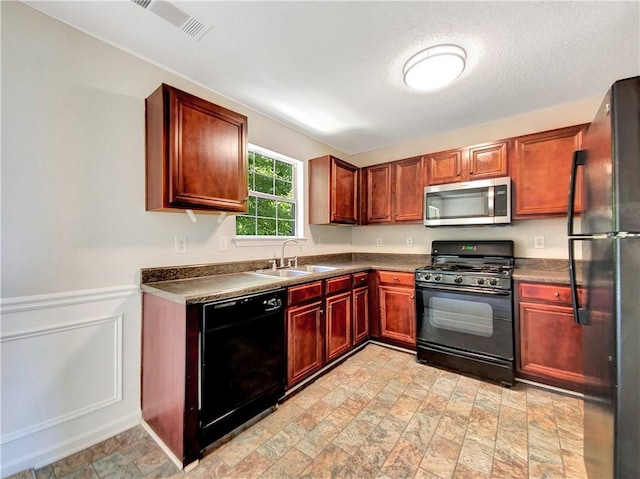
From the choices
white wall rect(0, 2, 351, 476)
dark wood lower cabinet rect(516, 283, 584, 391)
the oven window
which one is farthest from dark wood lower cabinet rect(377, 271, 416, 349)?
white wall rect(0, 2, 351, 476)

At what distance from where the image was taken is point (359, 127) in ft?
10.2

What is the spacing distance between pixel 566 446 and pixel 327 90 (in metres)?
2.96

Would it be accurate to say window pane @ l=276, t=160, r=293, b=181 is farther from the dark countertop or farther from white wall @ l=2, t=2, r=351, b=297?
white wall @ l=2, t=2, r=351, b=297

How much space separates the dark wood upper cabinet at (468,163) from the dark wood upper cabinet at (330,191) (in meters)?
0.96

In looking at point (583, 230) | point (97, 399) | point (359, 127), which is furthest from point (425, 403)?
point (359, 127)

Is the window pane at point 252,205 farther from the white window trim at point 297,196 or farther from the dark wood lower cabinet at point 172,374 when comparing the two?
the dark wood lower cabinet at point 172,374

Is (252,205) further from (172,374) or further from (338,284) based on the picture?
(172,374)

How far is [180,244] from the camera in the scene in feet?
6.79

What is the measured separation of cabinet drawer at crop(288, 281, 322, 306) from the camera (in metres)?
2.12

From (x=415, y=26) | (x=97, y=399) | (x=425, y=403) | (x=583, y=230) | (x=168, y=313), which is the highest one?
(x=415, y=26)

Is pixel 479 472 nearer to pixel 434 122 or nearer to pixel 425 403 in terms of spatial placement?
pixel 425 403

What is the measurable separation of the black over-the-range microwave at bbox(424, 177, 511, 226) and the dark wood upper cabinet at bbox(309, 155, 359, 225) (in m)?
0.93

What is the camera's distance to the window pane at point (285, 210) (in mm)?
3053

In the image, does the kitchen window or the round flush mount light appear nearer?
the round flush mount light
